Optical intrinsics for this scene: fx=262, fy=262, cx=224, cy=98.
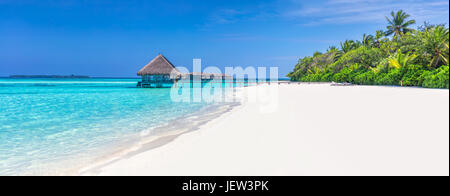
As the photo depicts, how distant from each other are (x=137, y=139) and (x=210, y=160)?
96.3 inches

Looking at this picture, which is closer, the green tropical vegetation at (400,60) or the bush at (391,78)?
the green tropical vegetation at (400,60)

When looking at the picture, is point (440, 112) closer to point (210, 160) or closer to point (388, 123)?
point (388, 123)

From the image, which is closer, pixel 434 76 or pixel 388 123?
pixel 388 123

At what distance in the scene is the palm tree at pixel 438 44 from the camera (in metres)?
17.9

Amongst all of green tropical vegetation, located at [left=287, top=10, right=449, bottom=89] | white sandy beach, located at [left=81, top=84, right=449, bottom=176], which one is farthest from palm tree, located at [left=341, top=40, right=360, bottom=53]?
white sandy beach, located at [left=81, top=84, right=449, bottom=176]

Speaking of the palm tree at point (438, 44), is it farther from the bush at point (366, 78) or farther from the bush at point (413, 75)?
the bush at point (366, 78)

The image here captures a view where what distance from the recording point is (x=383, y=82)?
2353 centimetres

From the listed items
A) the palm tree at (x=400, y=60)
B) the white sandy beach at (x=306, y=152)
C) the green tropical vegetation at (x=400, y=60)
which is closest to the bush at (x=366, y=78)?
the green tropical vegetation at (x=400, y=60)

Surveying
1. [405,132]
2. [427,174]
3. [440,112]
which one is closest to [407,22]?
[440,112]

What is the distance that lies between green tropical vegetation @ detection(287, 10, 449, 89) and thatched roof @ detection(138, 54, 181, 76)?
21.9 meters

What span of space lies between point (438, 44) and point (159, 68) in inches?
1108

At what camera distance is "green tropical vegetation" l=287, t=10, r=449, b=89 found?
17.9 meters

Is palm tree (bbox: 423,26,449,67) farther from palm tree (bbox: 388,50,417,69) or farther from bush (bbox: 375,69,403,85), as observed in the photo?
bush (bbox: 375,69,403,85)

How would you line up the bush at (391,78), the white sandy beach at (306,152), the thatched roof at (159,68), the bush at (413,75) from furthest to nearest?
the thatched roof at (159,68) → the bush at (391,78) → the bush at (413,75) → the white sandy beach at (306,152)
